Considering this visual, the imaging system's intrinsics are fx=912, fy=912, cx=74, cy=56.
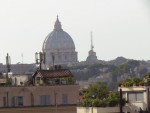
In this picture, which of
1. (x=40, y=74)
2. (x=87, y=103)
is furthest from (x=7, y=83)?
(x=87, y=103)

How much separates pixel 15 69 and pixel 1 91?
146374 millimetres

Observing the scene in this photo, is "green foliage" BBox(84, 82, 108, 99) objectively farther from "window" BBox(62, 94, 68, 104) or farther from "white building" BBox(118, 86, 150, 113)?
"window" BBox(62, 94, 68, 104)

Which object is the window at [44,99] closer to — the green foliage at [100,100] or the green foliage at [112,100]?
the green foliage at [100,100]

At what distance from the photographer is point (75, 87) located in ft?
119

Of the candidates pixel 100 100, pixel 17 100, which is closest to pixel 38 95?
pixel 17 100

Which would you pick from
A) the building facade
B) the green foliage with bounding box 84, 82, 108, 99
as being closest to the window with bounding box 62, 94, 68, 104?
the building facade

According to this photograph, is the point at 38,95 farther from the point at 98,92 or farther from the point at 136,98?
the point at 136,98

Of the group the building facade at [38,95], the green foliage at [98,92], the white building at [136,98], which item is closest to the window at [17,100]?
the building facade at [38,95]

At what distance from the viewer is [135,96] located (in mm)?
29781

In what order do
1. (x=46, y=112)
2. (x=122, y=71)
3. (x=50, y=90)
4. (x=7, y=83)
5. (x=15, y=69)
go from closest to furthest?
(x=46, y=112) → (x=50, y=90) → (x=7, y=83) → (x=122, y=71) → (x=15, y=69)

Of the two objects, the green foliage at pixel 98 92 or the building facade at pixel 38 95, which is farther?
the building facade at pixel 38 95

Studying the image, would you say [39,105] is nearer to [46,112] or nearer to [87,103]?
[46,112]

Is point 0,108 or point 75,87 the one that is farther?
point 75,87

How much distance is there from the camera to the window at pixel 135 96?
2952 cm
